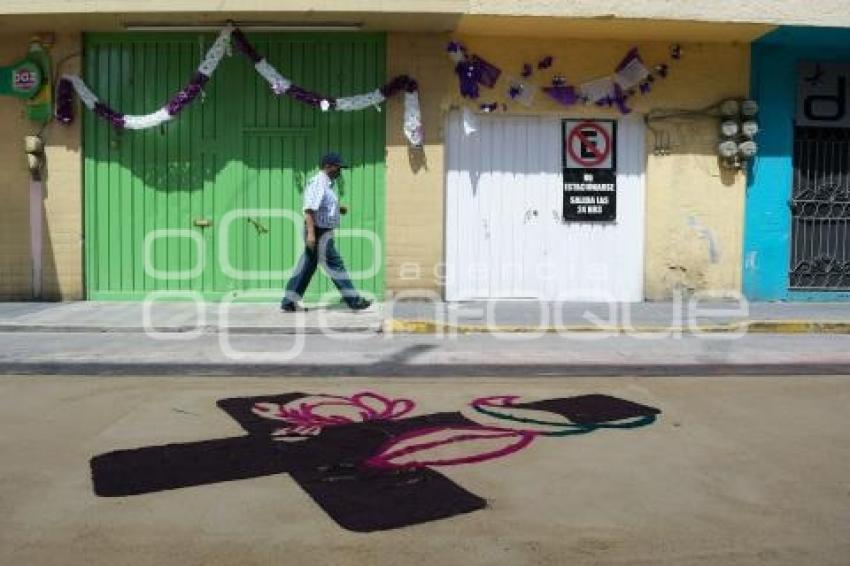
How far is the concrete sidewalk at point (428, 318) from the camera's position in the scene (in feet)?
30.7


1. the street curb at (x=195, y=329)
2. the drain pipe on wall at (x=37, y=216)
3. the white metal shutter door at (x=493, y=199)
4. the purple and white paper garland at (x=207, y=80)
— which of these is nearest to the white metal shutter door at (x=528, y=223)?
the white metal shutter door at (x=493, y=199)

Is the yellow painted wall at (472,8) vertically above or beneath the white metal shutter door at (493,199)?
above

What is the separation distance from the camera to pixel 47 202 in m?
11.4

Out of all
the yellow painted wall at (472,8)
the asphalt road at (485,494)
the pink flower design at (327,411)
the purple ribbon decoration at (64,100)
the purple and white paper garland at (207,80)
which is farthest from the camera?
the purple ribbon decoration at (64,100)

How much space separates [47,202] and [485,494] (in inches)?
365

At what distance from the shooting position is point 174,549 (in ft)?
10.8

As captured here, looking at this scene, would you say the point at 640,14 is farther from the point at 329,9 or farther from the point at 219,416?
the point at 219,416

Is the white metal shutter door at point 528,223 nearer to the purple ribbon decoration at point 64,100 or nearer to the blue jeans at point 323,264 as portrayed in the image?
the blue jeans at point 323,264

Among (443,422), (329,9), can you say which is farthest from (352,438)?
(329,9)

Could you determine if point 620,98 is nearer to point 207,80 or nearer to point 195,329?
point 207,80

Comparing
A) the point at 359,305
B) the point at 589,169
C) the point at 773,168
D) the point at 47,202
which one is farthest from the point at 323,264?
the point at 773,168

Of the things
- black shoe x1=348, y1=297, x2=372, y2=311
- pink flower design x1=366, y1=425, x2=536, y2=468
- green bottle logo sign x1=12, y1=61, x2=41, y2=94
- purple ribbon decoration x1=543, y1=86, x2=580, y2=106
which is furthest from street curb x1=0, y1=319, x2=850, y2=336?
pink flower design x1=366, y1=425, x2=536, y2=468

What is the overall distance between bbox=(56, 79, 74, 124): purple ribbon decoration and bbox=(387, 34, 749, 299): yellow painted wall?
411cm

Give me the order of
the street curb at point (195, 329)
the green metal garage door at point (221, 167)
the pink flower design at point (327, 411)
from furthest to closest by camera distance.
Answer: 1. the green metal garage door at point (221, 167)
2. the street curb at point (195, 329)
3. the pink flower design at point (327, 411)
